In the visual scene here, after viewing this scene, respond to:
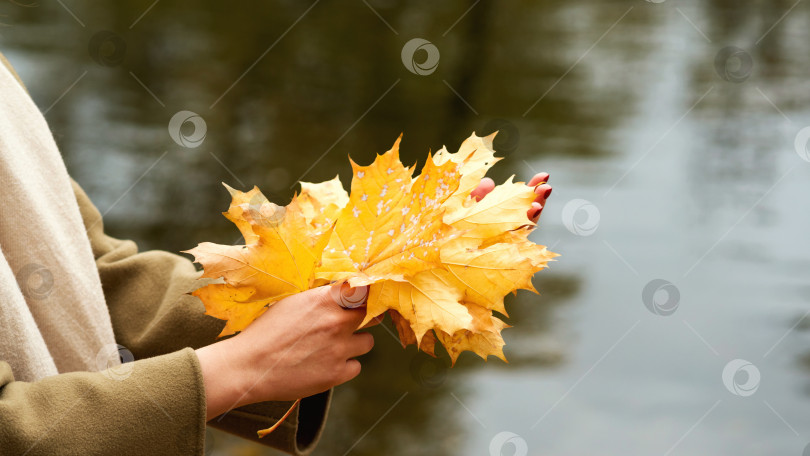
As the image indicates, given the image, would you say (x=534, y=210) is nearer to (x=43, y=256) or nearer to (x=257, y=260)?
(x=257, y=260)

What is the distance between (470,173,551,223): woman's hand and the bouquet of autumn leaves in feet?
0.14

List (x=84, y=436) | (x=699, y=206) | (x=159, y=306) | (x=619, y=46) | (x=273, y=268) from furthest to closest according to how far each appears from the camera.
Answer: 1. (x=619, y=46)
2. (x=699, y=206)
3. (x=159, y=306)
4. (x=273, y=268)
5. (x=84, y=436)

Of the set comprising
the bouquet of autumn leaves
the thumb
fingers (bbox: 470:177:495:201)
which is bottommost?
the thumb

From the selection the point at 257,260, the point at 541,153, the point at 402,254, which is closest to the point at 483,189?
the point at 402,254

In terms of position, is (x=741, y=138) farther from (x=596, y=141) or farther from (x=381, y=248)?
(x=381, y=248)

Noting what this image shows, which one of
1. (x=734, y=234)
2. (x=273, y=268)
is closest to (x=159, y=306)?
(x=273, y=268)

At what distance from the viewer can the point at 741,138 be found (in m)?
4.50

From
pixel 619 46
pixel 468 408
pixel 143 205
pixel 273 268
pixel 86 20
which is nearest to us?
pixel 273 268

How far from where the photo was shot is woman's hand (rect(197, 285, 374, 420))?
101cm

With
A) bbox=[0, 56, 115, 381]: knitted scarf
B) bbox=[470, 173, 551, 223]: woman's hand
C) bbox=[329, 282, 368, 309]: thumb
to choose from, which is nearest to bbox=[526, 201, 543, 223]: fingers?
bbox=[470, 173, 551, 223]: woman's hand

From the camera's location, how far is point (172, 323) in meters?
1.29

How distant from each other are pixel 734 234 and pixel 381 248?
9.71ft

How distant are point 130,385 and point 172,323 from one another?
0.33 meters

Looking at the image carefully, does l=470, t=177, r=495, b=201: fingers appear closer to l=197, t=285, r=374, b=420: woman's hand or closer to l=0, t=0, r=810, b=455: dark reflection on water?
l=197, t=285, r=374, b=420: woman's hand
